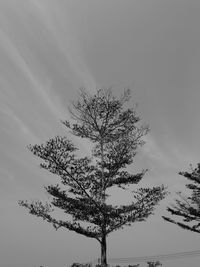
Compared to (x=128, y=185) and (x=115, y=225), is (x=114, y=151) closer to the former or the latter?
(x=128, y=185)

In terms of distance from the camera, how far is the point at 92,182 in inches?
934

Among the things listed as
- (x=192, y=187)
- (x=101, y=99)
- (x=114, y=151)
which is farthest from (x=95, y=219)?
(x=192, y=187)

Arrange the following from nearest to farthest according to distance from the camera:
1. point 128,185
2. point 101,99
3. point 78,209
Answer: point 78,209, point 128,185, point 101,99

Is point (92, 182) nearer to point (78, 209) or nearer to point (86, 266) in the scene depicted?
point (78, 209)

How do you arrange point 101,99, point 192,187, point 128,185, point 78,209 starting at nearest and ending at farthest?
point 78,209 < point 128,185 < point 101,99 < point 192,187

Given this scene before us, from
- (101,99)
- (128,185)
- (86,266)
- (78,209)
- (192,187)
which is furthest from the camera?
(192,187)

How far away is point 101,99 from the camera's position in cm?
2634

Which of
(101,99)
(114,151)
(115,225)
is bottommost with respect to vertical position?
(115,225)

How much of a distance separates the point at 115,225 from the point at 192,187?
37.3ft

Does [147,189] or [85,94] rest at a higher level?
[85,94]

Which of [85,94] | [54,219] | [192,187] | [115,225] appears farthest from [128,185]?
[192,187]

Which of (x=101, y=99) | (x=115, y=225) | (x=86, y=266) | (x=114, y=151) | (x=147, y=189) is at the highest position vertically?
(x=101, y=99)

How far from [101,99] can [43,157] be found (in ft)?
20.3

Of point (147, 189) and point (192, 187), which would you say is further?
point (192, 187)
